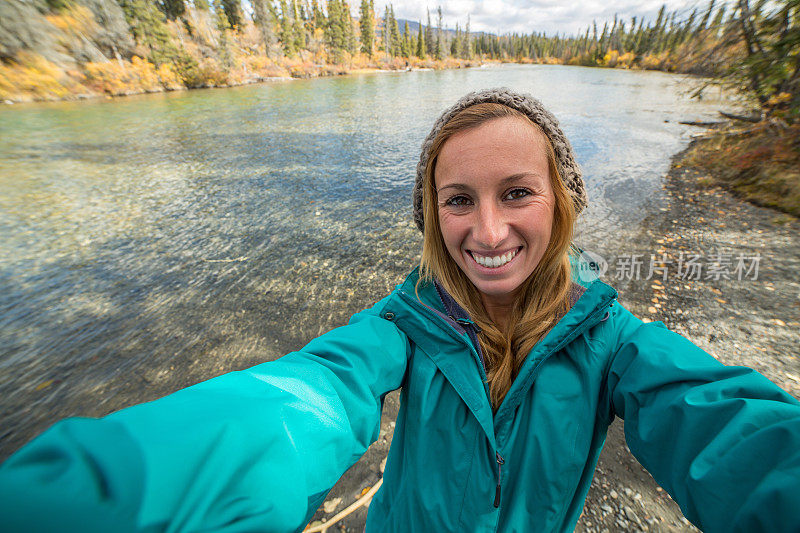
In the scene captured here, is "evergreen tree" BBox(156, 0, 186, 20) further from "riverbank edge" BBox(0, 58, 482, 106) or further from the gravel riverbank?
the gravel riverbank

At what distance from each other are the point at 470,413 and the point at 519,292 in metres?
0.78

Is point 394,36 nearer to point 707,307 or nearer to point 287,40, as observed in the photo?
point 287,40

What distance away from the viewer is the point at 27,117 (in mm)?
20844

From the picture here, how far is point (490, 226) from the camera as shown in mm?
1537

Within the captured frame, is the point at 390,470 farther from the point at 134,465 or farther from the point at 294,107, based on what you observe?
the point at 294,107

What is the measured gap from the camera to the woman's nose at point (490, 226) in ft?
5.02

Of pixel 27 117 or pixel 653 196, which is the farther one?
pixel 27 117

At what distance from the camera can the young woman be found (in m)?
0.69

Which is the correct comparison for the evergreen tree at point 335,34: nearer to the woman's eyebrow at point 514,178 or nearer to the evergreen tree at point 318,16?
the evergreen tree at point 318,16

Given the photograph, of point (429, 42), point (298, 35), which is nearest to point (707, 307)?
point (298, 35)

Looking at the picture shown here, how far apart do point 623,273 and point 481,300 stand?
469cm

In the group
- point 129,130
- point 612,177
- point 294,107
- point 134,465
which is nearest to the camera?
point 134,465

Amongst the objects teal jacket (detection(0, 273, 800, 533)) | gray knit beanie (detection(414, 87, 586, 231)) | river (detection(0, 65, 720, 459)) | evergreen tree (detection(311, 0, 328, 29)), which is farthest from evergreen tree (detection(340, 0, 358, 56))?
teal jacket (detection(0, 273, 800, 533))

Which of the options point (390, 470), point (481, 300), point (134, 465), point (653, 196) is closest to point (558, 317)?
point (481, 300)
